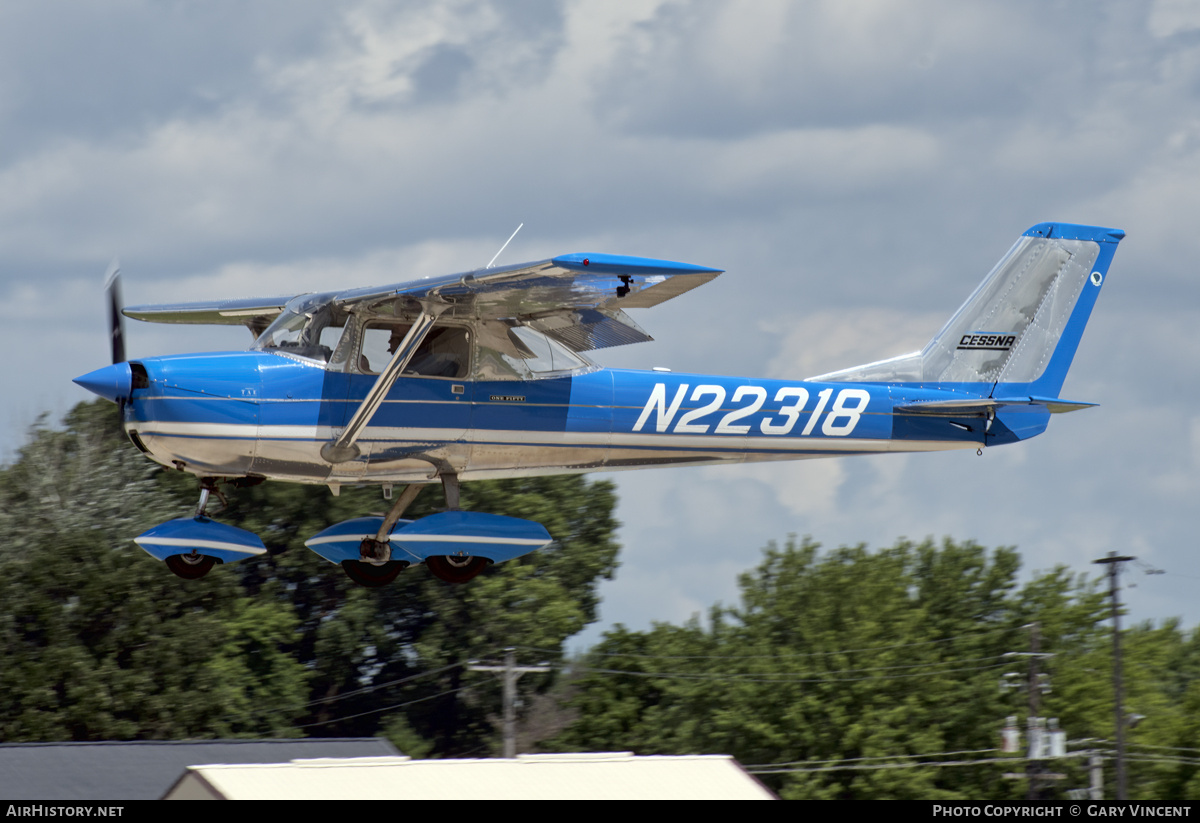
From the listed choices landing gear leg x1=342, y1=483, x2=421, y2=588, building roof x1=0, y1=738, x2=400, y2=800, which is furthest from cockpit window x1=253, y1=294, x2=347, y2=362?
building roof x1=0, y1=738, x2=400, y2=800

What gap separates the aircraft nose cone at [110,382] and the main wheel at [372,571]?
10.2 feet

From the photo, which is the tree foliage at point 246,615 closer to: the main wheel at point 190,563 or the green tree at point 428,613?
the green tree at point 428,613

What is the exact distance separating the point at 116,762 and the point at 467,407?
51.2 ft

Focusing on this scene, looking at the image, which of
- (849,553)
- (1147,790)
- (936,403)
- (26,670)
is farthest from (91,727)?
(936,403)

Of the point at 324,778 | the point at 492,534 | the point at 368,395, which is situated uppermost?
the point at 368,395

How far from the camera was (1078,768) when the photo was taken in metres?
38.5

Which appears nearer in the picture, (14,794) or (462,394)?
(462,394)

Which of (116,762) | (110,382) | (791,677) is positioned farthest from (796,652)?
(110,382)

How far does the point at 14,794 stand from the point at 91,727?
1140 cm

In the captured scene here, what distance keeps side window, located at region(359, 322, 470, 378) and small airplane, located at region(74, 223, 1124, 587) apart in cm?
1

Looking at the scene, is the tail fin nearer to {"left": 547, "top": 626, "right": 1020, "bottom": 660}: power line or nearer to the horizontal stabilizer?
the horizontal stabilizer

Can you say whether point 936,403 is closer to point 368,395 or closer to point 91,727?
point 368,395

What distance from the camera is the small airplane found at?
13922 mm

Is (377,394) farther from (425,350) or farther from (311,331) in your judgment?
(311,331)
